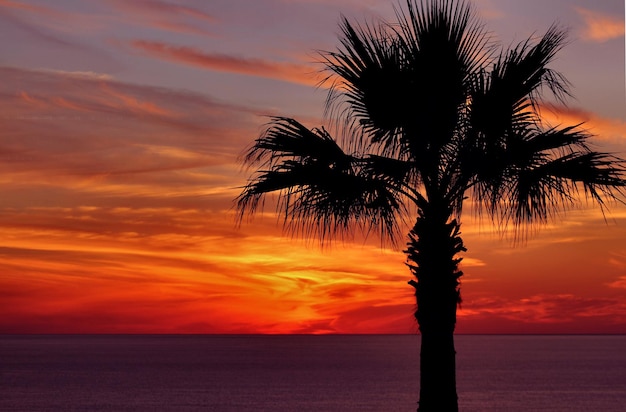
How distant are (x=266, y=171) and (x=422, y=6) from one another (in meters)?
3.53

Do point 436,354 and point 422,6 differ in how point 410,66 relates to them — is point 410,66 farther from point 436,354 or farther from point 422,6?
point 436,354

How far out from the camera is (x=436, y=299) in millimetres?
14039

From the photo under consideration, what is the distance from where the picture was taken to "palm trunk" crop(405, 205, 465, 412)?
45.5 ft

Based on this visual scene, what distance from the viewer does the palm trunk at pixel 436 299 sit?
1386 centimetres

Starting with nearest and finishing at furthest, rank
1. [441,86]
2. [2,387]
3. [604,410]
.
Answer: [441,86] → [604,410] → [2,387]

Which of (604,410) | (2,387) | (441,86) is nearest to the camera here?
(441,86)

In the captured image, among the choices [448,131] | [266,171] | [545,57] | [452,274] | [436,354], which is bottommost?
[436,354]

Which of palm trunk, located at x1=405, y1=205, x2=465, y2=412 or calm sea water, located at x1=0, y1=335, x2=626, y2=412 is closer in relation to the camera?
palm trunk, located at x1=405, y1=205, x2=465, y2=412

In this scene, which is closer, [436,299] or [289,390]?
[436,299]

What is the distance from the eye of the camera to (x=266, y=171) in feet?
45.8

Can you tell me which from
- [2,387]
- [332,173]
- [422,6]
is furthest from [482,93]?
[2,387]

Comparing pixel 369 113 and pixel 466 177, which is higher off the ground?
pixel 369 113

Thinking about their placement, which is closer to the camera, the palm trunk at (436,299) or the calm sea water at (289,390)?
the palm trunk at (436,299)

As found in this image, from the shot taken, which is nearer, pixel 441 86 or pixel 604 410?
pixel 441 86
